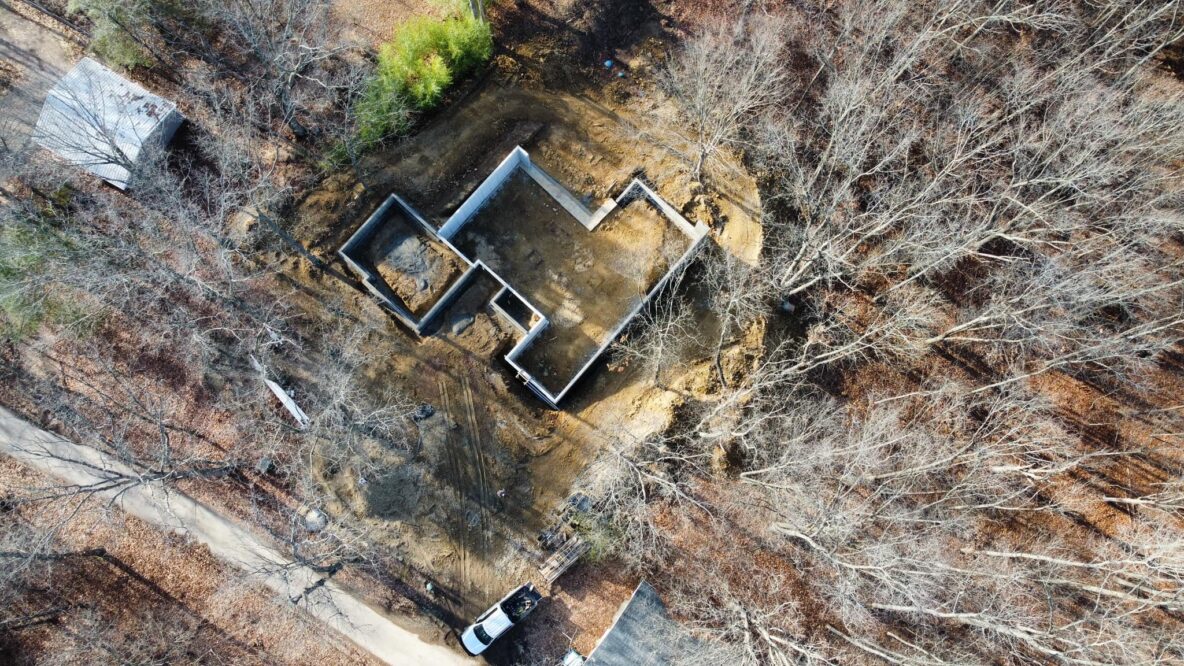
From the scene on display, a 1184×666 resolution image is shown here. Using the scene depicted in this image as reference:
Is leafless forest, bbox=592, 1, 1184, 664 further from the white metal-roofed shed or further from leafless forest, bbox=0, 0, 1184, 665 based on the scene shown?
the white metal-roofed shed

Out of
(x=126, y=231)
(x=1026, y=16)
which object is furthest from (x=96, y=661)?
(x=1026, y=16)

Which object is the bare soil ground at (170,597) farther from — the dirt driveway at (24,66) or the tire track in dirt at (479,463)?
the dirt driveway at (24,66)

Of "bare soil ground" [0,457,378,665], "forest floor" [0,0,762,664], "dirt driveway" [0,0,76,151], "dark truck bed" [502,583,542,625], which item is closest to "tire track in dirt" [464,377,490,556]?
"forest floor" [0,0,762,664]

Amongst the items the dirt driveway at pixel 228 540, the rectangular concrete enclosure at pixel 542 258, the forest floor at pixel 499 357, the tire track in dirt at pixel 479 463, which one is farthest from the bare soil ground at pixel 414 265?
the dirt driveway at pixel 228 540

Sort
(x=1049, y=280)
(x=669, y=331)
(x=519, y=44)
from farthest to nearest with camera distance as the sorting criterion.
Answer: (x=519, y=44) → (x=669, y=331) → (x=1049, y=280)

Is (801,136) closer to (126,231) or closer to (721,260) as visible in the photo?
(721,260)

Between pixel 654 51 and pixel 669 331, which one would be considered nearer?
pixel 669 331
